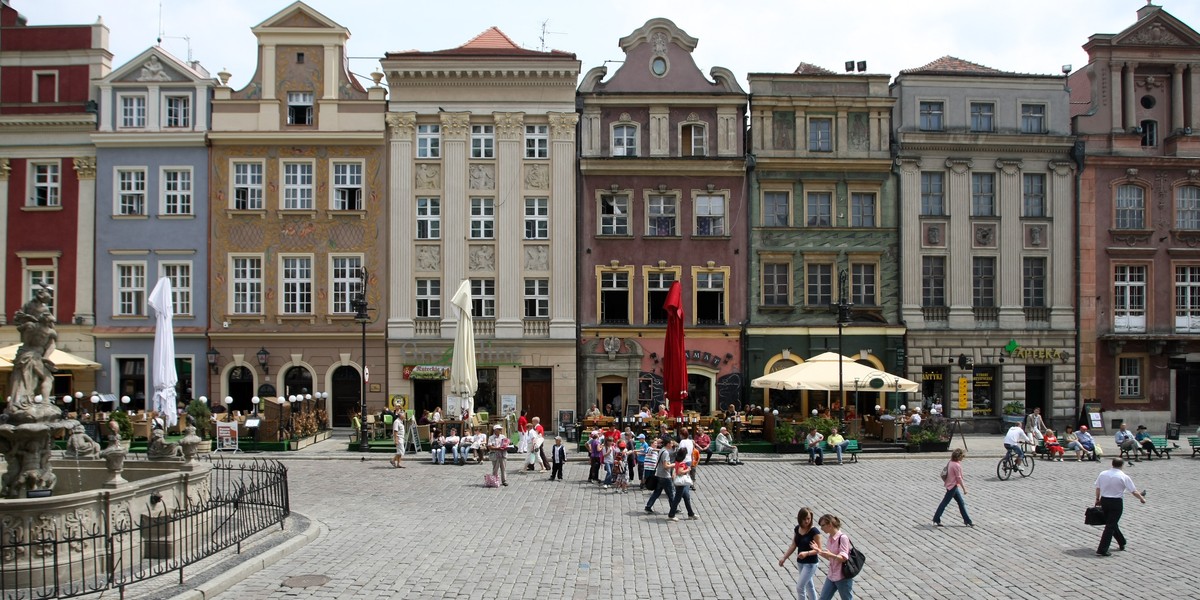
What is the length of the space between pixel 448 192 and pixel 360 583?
2627 centimetres

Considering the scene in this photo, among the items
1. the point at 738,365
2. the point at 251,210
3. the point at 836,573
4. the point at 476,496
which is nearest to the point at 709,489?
the point at 476,496

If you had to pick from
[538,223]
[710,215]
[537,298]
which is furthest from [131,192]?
[710,215]

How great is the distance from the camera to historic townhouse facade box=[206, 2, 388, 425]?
38531 mm

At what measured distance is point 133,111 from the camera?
1542 inches

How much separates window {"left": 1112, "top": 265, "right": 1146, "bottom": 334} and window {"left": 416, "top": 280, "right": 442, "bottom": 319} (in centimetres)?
2548

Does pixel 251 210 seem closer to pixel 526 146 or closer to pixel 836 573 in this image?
pixel 526 146

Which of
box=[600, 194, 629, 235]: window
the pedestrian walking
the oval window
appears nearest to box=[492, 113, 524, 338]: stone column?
box=[600, 194, 629, 235]: window

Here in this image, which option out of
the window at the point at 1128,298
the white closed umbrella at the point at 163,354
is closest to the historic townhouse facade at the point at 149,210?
the white closed umbrella at the point at 163,354

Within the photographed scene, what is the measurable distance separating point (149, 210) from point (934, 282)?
29.5 meters

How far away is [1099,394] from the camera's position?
3972cm

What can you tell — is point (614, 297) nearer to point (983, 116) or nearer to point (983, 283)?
point (983, 283)

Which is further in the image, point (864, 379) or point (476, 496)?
point (864, 379)

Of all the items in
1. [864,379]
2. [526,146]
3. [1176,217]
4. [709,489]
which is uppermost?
[526,146]

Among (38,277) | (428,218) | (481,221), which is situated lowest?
(38,277)
